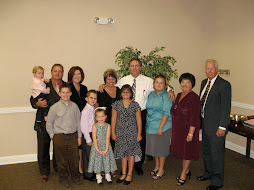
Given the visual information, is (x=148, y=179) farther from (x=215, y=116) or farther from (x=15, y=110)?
(x=15, y=110)

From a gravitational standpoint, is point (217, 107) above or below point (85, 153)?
above

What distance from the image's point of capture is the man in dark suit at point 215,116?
2.67m

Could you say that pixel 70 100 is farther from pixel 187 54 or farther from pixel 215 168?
pixel 187 54

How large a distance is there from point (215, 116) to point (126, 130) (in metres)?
1.13

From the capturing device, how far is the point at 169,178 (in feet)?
10.4

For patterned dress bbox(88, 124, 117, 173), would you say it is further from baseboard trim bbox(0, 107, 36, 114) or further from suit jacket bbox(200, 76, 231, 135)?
baseboard trim bbox(0, 107, 36, 114)

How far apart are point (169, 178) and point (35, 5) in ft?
11.1

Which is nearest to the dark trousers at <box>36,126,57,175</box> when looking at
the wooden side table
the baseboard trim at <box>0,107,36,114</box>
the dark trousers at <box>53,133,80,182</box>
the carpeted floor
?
the carpeted floor

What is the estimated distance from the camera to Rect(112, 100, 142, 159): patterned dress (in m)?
2.92

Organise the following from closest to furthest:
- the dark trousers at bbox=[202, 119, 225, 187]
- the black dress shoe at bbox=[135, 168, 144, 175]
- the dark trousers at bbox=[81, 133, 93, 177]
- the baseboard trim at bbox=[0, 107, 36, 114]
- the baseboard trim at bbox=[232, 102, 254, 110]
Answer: the dark trousers at bbox=[202, 119, 225, 187] → the dark trousers at bbox=[81, 133, 93, 177] → the black dress shoe at bbox=[135, 168, 144, 175] → the baseboard trim at bbox=[0, 107, 36, 114] → the baseboard trim at bbox=[232, 102, 254, 110]

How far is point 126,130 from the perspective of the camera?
2.94 m

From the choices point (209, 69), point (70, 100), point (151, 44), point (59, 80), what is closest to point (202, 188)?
point (209, 69)

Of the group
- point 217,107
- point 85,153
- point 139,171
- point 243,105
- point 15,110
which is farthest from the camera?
point 243,105

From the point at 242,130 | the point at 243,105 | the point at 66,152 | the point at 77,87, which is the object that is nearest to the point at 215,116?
the point at 242,130
